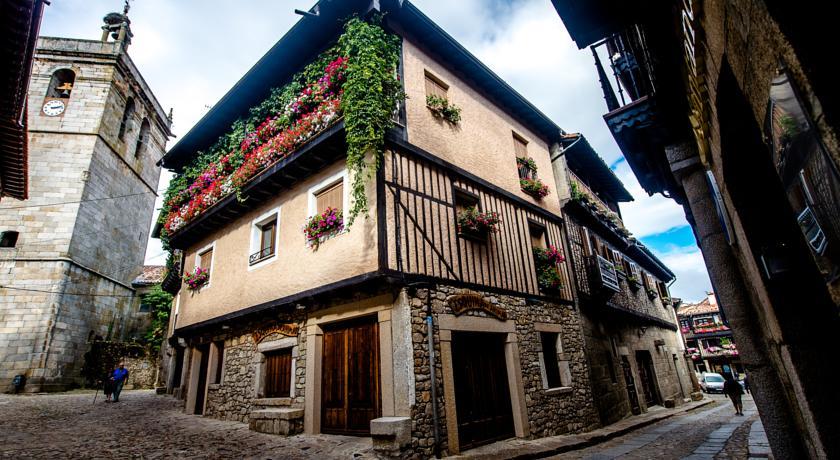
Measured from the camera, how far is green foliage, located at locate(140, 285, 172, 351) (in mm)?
21609

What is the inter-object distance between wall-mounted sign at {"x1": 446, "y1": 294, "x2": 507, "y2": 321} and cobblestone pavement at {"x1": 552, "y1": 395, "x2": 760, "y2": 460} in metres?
2.73

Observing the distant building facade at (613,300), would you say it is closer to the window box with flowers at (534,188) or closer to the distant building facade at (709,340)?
the window box with flowers at (534,188)

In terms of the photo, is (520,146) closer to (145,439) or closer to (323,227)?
(323,227)

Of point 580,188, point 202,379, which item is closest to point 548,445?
point 580,188

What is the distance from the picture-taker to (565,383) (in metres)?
9.23

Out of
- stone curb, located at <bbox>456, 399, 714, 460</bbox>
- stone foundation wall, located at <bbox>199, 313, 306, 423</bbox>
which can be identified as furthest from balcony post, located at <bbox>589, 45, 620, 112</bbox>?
stone foundation wall, located at <bbox>199, 313, 306, 423</bbox>

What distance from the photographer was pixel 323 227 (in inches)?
299

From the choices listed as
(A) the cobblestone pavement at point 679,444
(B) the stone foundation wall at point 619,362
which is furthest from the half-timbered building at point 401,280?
(A) the cobblestone pavement at point 679,444

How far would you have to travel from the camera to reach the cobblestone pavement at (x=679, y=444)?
6398 mm

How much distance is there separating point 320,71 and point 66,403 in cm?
1364

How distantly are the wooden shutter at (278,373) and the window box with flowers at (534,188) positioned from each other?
7448mm

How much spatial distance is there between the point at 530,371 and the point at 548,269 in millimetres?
2879

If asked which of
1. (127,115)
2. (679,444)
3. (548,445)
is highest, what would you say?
(127,115)

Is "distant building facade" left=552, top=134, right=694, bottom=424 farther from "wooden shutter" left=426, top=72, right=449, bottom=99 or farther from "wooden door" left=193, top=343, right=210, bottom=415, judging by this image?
"wooden door" left=193, top=343, right=210, bottom=415
